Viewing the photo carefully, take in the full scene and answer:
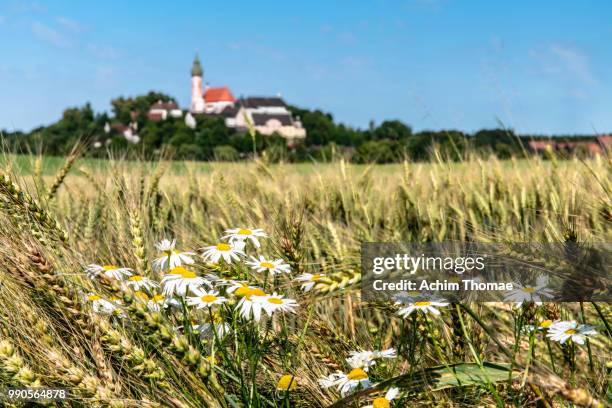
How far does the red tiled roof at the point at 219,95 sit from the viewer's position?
9550 cm

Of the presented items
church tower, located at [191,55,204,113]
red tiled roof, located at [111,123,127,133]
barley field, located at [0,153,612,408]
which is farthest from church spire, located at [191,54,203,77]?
barley field, located at [0,153,612,408]

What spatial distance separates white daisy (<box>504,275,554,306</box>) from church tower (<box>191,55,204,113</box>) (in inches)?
3727

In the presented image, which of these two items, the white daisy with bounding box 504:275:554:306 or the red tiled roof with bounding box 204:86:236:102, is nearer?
the white daisy with bounding box 504:275:554:306

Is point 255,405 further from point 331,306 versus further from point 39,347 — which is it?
point 331,306

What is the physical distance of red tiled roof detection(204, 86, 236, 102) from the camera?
3760 inches

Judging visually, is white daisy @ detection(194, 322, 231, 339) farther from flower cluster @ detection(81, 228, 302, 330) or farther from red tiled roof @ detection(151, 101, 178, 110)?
red tiled roof @ detection(151, 101, 178, 110)

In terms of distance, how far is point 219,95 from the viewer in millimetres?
96188

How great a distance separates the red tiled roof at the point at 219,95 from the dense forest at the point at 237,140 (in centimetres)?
618

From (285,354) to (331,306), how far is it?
654mm

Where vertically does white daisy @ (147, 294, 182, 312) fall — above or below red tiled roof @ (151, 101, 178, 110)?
below

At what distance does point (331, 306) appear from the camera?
1957 millimetres

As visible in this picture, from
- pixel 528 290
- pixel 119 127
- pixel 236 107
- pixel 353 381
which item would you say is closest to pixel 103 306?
pixel 353 381

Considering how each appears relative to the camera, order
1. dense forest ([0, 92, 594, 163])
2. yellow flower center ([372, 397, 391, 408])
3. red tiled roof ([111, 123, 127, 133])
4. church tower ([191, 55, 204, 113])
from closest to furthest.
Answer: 1. yellow flower center ([372, 397, 391, 408])
2. dense forest ([0, 92, 594, 163])
3. red tiled roof ([111, 123, 127, 133])
4. church tower ([191, 55, 204, 113])

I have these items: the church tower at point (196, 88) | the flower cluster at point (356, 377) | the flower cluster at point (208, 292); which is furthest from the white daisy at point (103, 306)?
the church tower at point (196, 88)
